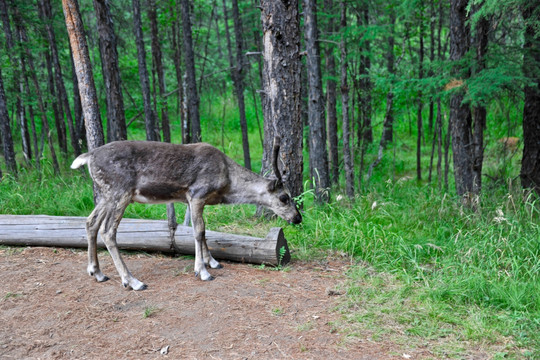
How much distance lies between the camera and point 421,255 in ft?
21.0

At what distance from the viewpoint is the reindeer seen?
19.3 feet

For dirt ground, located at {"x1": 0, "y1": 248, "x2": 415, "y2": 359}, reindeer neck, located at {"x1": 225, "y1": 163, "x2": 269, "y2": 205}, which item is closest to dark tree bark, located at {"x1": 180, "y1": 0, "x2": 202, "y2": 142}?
reindeer neck, located at {"x1": 225, "y1": 163, "x2": 269, "y2": 205}

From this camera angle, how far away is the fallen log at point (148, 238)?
20.8ft

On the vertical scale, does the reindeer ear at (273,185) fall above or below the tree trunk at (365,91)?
below

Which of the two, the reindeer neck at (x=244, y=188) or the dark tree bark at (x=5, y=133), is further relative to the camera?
the dark tree bark at (x=5, y=133)

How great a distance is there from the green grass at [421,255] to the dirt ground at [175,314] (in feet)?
1.12

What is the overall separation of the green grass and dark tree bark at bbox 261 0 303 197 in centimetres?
98

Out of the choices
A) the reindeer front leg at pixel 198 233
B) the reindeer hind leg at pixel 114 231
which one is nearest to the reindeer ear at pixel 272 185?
the reindeer front leg at pixel 198 233

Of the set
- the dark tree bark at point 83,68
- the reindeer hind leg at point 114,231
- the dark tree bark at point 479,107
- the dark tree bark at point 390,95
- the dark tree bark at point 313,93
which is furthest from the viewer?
the dark tree bark at point 390,95

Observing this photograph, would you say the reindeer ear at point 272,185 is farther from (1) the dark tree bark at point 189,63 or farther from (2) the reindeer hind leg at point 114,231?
(1) the dark tree bark at point 189,63

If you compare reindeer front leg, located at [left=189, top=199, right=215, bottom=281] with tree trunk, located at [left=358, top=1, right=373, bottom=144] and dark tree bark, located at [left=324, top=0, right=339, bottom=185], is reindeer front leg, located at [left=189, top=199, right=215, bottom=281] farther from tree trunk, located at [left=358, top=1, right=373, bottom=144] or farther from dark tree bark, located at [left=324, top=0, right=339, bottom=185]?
tree trunk, located at [left=358, top=1, right=373, bottom=144]

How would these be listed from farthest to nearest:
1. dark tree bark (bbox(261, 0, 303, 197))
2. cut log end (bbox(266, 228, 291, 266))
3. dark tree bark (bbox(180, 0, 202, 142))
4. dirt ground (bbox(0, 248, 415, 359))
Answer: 1. dark tree bark (bbox(180, 0, 202, 142))
2. dark tree bark (bbox(261, 0, 303, 197))
3. cut log end (bbox(266, 228, 291, 266))
4. dirt ground (bbox(0, 248, 415, 359))

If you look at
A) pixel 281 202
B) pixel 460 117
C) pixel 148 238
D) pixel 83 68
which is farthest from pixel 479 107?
pixel 83 68

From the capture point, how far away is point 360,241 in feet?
22.2
